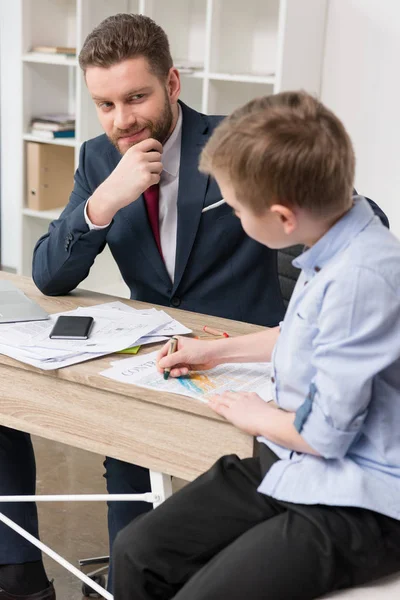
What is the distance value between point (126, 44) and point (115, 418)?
949mm

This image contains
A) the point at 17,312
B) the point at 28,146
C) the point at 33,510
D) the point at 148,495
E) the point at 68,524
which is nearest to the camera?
the point at 148,495

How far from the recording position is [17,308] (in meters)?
1.89

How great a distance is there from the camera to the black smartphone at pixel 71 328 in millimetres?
1702

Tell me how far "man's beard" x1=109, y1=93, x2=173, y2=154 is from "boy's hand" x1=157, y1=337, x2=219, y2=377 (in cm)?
69

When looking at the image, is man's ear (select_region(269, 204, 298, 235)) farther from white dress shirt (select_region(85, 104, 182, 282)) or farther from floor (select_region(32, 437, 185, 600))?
floor (select_region(32, 437, 185, 600))

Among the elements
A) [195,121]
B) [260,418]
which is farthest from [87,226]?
[260,418]

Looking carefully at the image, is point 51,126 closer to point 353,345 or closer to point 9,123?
point 9,123

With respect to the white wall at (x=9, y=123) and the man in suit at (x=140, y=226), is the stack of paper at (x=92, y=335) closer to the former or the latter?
the man in suit at (x=140, y=226)

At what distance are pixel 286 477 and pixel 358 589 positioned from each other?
0.19m

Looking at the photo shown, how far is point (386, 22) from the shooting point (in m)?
3.34

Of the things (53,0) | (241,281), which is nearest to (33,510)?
(241,281)

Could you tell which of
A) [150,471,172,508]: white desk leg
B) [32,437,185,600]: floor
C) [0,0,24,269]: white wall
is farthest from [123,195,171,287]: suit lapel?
[0,0,24,269]: white wall

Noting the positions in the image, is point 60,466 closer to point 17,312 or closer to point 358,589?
point 17,312

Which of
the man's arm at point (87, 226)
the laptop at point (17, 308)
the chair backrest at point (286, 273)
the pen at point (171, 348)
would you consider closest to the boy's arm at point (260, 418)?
the pen at point (171, 348)
